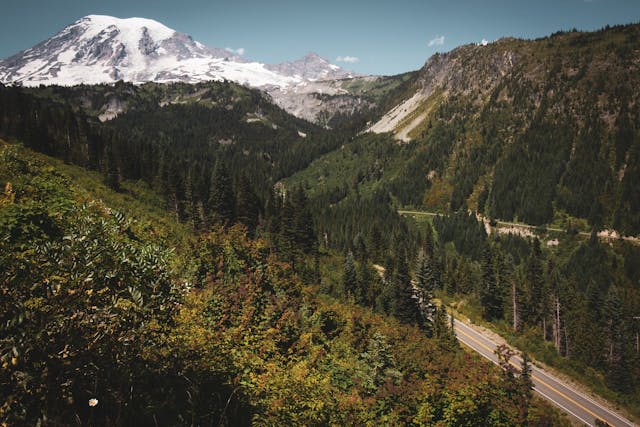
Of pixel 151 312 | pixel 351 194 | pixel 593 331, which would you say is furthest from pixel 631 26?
pixel 151 312

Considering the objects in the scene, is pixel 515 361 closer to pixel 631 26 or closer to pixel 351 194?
pixel 351 194

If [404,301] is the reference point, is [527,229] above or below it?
below

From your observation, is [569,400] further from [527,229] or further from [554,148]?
[554,148]

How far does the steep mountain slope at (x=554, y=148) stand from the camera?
13550cm

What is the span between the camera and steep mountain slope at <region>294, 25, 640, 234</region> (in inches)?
5335

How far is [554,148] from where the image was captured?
157 m

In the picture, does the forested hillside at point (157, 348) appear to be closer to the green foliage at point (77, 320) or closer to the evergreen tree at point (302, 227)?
the green foliage at point (77, 320)

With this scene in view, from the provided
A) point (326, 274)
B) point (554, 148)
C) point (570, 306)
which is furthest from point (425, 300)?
point (554, 148)

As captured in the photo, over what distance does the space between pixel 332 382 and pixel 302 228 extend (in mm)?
48411

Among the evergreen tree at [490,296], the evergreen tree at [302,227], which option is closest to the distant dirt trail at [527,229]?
the evergreen tree at [490,296]

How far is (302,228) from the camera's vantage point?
217 ft

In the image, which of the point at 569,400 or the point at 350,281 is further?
the point at 350,281

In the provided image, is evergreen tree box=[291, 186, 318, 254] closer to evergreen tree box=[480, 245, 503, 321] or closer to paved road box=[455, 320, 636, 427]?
paved road box=[455, 320, 636, 427]

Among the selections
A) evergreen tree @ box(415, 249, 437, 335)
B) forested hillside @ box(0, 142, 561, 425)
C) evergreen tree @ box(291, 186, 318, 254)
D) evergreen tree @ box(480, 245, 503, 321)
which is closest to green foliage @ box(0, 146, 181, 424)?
forested hillside @ box(0, 142, 561, 425)
